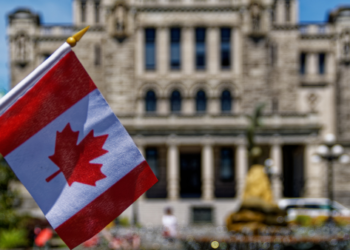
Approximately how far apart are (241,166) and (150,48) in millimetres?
14212

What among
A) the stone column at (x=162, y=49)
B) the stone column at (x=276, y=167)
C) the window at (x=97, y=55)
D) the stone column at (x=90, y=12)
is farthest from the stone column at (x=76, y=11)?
the stone column at (x=276, y=167)

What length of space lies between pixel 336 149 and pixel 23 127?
21932 millimetres

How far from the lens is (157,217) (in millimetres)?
39219

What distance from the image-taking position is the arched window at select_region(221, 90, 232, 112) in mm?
45812

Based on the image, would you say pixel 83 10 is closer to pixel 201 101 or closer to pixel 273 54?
pixel 201 101

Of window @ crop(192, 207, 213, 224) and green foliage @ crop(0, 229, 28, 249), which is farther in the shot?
window @ crop(192, 207, 213, 224)

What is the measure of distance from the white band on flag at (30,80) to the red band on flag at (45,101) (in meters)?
0.07

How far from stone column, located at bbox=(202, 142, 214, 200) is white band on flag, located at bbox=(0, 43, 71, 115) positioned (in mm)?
36966

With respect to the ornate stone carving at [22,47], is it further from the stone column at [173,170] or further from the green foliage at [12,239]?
the green foliage at [12,239]

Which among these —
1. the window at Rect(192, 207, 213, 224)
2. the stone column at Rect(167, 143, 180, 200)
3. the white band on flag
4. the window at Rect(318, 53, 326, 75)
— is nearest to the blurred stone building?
the window at Rect(318, 53, 326, 75)

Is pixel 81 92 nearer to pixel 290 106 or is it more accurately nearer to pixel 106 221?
pixel 106 221

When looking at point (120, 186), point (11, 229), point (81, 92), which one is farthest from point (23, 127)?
point (11, 229)

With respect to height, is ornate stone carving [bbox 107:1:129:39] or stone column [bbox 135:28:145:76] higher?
ornate stone carving [bbox 107:1:129:39]

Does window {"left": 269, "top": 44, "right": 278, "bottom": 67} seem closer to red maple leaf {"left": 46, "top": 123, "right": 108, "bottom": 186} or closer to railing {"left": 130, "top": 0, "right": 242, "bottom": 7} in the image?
railing {"left": 130, "top": 0, "right": 242, "bottom": 7}
